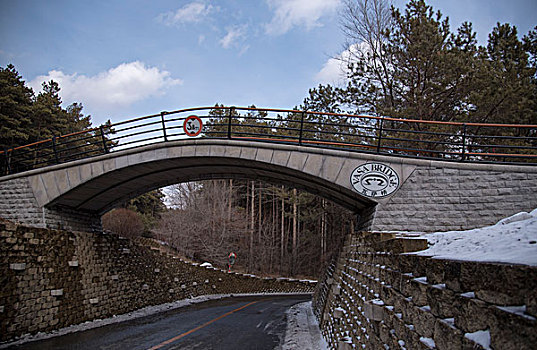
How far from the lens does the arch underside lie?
12.3 metres

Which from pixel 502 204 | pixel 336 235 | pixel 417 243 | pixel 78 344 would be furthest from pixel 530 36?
pixel 336 235

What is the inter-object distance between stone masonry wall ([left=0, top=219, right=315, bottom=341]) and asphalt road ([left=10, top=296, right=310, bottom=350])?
1.21 m

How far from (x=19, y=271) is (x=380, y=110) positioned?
1456 cm

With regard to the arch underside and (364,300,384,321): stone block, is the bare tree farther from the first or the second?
(364,300,384,321): stone block

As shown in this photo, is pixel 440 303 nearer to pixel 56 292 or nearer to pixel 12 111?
pixel 56 292

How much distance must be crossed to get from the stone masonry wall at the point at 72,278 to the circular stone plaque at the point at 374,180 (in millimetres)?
8468

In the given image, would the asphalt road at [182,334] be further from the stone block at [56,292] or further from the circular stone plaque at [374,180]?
the circular stone plaque at [374,180]

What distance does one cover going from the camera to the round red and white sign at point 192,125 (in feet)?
40.2

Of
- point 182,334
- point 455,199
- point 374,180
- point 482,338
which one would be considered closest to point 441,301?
point 482,338

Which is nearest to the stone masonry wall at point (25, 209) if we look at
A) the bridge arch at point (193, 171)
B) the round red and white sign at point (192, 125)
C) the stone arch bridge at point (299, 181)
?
the stone arch bridge at point (299, 181)

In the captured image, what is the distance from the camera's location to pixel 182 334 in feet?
30.0

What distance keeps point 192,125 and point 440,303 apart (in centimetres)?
1055

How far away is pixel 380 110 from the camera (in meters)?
17.3

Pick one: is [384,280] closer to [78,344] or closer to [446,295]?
[446,295]
